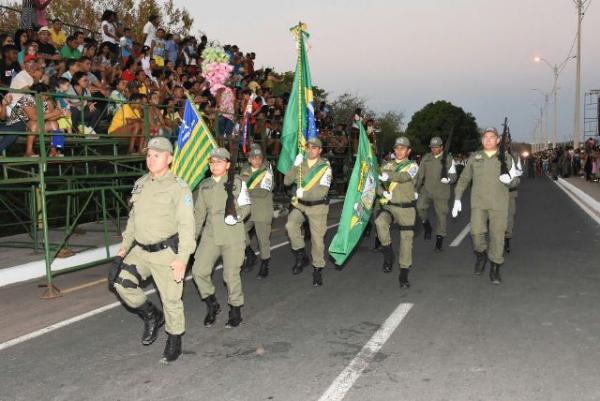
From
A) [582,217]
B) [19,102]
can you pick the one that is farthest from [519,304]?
[582,217]

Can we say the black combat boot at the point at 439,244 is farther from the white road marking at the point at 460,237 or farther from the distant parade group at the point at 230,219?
the distant parade group at the point at 230,219

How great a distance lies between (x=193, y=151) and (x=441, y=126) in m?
90.6

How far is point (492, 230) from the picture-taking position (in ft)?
27.3

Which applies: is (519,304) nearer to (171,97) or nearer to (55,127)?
(55,127)

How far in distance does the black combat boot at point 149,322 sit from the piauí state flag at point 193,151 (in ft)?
6.95

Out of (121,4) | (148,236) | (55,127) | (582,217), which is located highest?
(121,4)

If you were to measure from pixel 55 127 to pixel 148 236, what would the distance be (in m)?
5.26

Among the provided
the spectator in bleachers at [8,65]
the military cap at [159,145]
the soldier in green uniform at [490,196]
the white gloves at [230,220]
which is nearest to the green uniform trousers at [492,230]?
the soldier in green uniform at [490,196]

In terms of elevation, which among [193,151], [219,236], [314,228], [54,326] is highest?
[193,151]

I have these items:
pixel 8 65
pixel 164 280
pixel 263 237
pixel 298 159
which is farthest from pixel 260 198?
pixel 8 65

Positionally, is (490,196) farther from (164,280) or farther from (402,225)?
(164,280)

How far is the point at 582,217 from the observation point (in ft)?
51.5

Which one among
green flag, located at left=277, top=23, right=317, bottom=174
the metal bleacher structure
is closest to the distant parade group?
green flag, located at left=277, top=23, right=317, bottom=174

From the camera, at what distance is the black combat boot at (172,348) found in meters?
5.06
